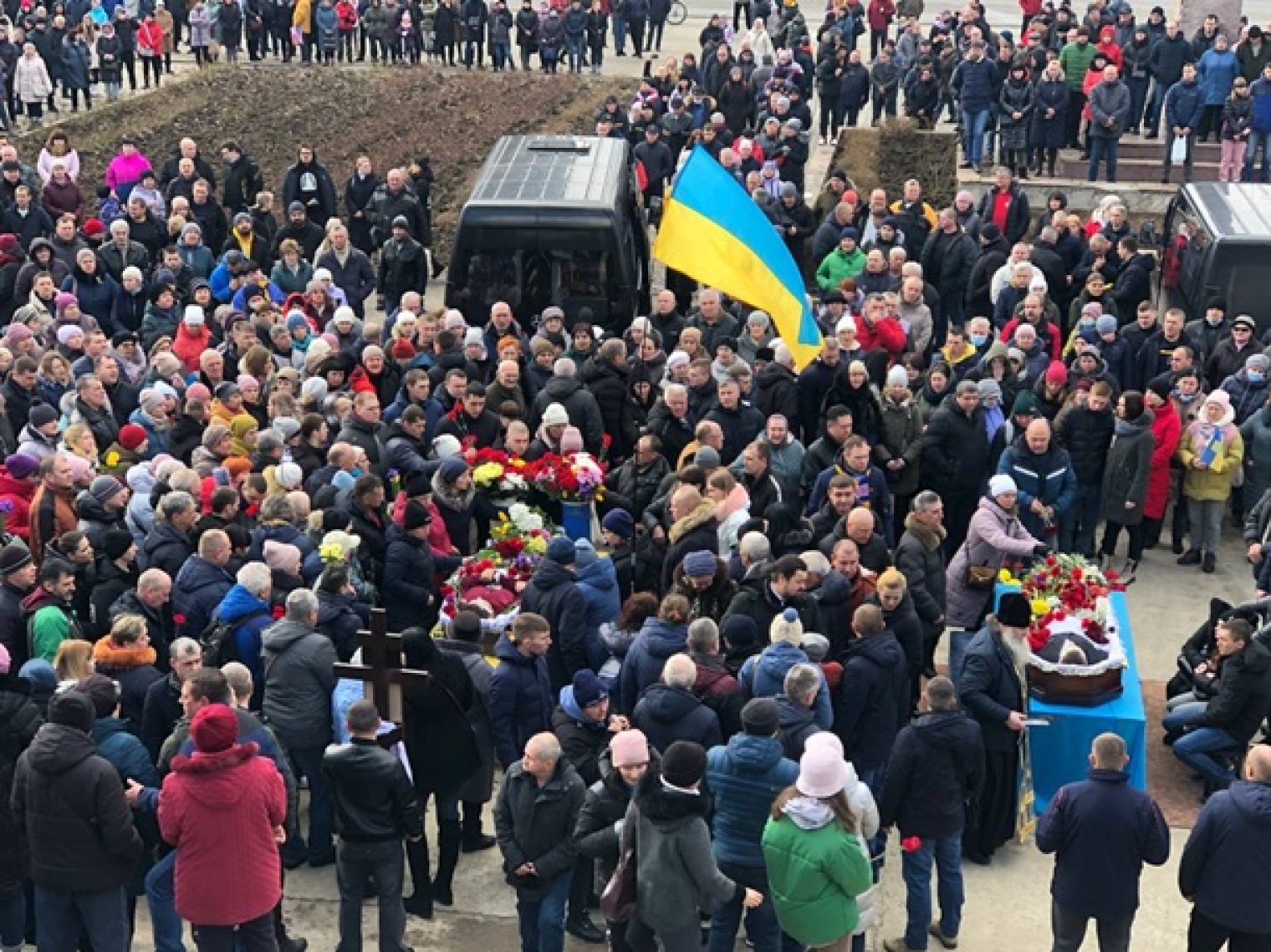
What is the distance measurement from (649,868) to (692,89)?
56.4ft

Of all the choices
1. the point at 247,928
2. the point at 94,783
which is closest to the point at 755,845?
the point at 247,928

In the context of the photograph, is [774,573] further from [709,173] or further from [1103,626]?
[709,173]

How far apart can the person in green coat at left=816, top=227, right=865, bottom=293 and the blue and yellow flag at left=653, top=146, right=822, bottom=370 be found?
380 centimetres

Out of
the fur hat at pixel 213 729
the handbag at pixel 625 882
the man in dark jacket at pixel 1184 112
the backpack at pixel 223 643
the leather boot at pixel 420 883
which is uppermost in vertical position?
the man in dark jacket at pixel 1184 112

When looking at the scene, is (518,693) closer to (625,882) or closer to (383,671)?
(383,671)

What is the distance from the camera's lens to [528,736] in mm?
9812

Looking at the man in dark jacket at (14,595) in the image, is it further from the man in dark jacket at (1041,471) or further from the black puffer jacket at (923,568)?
the man in dark jacket at (1041,471)

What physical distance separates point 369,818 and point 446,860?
116 centimetres

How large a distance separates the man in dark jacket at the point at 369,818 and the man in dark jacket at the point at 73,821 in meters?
1.00

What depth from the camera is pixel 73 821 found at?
26.9 feet

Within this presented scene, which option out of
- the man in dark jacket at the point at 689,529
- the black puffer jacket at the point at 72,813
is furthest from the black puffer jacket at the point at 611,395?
the black puffer jacket at the point at 72,813

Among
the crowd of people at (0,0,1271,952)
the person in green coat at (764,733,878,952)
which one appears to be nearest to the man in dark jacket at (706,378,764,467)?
the crowd of people at (0,0,1271,952)

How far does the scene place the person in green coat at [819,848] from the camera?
8039 millimetres

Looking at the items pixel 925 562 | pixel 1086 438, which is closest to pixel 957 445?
pixel 1086 438
